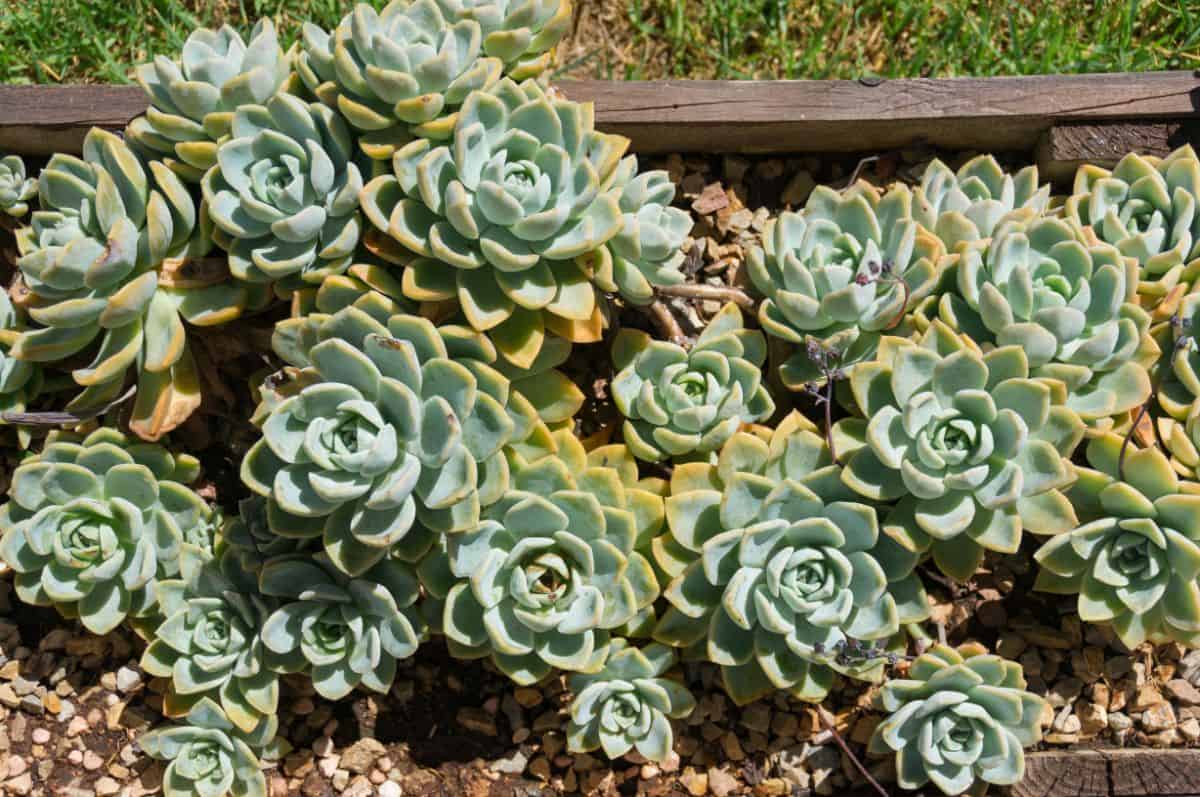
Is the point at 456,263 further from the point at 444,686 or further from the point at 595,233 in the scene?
the point at 444,686

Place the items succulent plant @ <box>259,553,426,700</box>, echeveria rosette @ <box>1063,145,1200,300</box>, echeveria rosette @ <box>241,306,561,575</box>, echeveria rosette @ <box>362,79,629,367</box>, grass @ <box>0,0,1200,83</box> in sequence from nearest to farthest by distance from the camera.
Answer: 1. echeveria rosette @ <box>241,306,561,575</box>
2. echeveria rosette @ <box>362,79,629,367</box>
3. succulent plant @ <box>259,553,426,700</box>
4. echeveria rosette @ <box>1063,145,1200,300</box>
5. grass @ <box>0,0,1200,83</box>

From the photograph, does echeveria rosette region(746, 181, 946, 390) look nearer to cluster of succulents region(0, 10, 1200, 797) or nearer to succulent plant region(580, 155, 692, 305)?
cluster of succulents region(0, 10, 1200, 797)

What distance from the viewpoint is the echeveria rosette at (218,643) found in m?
1.73

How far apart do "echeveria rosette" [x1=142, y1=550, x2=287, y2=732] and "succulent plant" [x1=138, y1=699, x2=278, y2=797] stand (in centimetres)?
3

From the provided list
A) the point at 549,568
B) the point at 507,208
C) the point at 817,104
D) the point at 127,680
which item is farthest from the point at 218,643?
the point at 817,104

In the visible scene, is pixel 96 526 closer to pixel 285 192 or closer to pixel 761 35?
pixel 285 192

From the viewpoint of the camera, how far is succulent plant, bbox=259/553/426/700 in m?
1.66

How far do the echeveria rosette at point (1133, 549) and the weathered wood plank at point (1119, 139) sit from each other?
0.58 metres

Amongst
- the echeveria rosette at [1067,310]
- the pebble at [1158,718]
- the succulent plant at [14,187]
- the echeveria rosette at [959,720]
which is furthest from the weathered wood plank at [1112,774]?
the succulent plant at [14,187]

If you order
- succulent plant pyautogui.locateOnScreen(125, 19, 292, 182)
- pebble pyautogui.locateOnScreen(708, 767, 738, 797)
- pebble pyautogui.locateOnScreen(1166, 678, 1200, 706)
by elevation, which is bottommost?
pebble pyautogui.locateOnScreen(708, 767, 738, 797)

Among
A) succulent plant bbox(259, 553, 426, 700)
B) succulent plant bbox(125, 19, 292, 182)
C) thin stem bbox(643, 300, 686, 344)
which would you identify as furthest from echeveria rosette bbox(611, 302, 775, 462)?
succulent plant bbox(125, 19, 292, 182)

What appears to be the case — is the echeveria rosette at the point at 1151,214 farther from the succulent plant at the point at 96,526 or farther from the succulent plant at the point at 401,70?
the succulent plant at the point at 96,526

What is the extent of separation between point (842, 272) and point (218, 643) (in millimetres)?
1066

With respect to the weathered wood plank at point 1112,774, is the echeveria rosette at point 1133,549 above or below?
above
